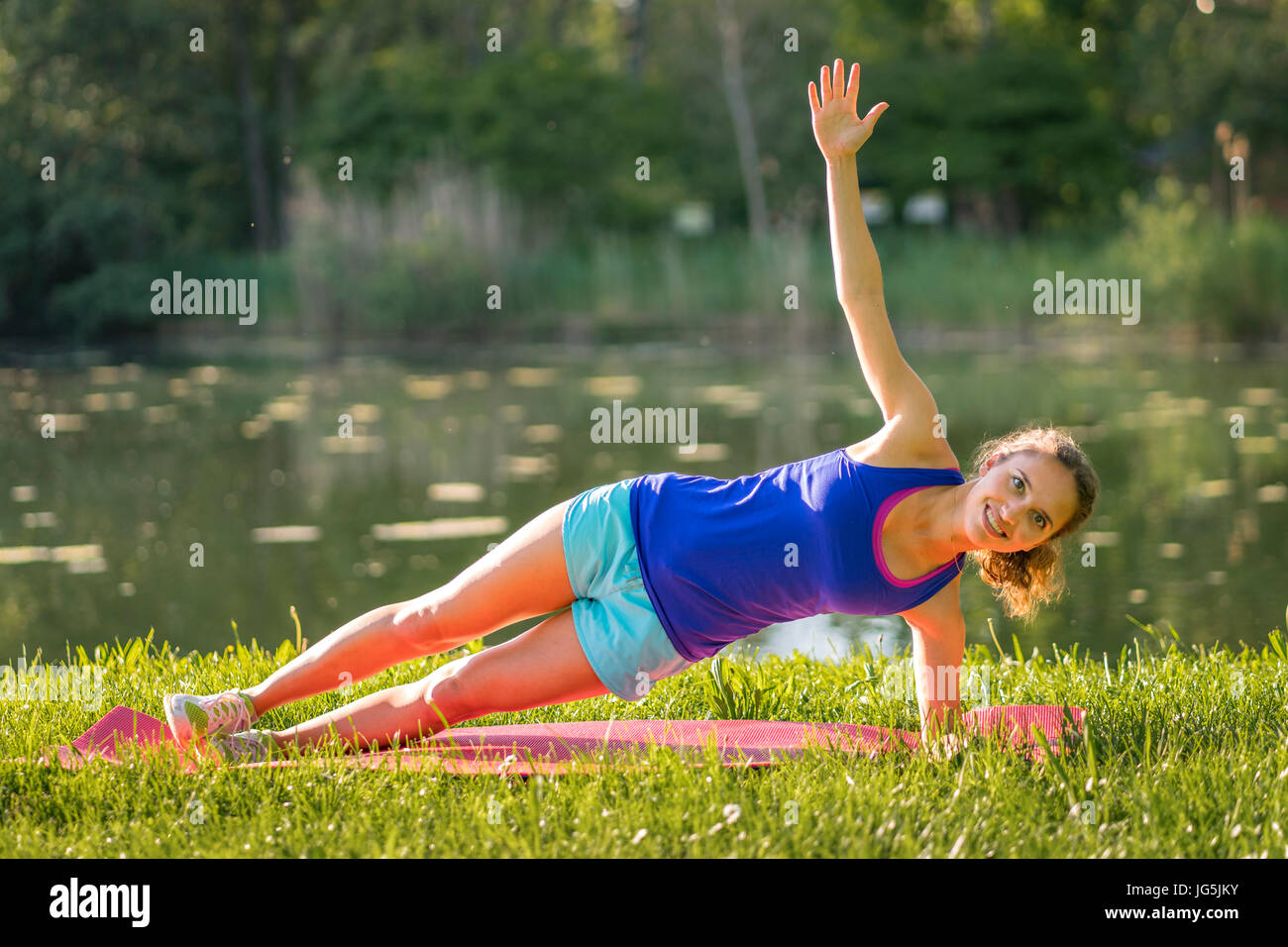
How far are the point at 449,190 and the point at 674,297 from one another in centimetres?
331

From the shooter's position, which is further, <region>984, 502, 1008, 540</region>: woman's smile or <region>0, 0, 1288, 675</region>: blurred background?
<region>0, 0, 1288, 675</region>: blurred background

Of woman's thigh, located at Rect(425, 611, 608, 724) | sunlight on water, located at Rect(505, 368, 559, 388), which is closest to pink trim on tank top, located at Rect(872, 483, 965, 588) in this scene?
woman's thigh, located at Rect(425, 611, 608, 724)

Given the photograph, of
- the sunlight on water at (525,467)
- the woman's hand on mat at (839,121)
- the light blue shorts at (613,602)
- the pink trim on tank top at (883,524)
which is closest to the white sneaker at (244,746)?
the light blue shorts at (613,602)

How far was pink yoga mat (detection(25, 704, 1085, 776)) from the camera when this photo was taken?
3.05 m

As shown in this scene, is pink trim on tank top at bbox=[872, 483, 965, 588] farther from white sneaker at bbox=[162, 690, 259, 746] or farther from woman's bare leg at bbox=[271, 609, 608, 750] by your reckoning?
white sneaker at bbox=[162, 690, 259, 746]

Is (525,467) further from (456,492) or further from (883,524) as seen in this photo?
(883,524)

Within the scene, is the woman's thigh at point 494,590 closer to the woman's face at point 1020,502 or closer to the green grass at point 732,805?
the green grass at point 732,805

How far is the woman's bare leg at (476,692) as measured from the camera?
125 inches

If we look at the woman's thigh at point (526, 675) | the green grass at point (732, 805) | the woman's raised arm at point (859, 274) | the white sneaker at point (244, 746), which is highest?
the woman's raised arm at point (859, 274)

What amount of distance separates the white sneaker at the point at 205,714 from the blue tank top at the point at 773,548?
0.95m

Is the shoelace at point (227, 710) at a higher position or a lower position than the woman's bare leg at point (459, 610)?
lower

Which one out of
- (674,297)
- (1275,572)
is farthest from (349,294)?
(1275,572)
